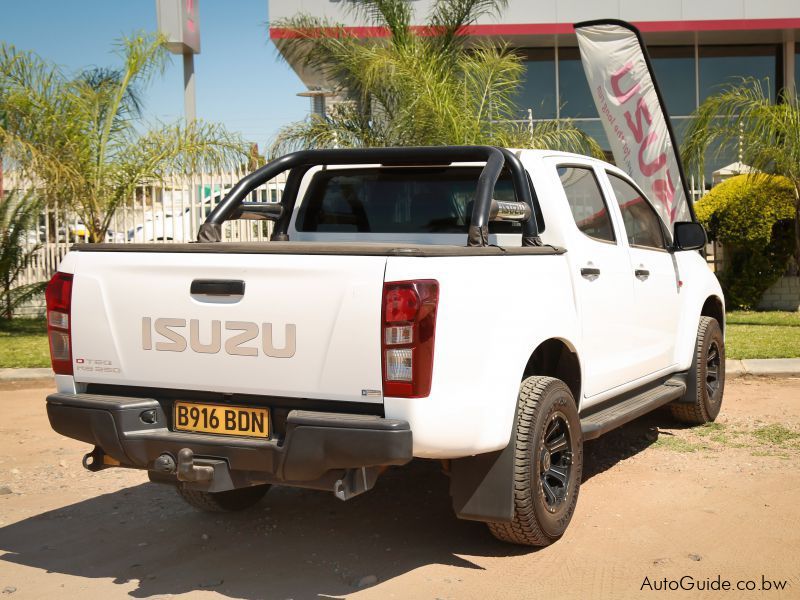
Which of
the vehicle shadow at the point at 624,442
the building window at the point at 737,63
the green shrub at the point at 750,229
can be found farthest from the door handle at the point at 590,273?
the building window at the point at 737,63

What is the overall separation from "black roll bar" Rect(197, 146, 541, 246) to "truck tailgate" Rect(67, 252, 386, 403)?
2.81ft

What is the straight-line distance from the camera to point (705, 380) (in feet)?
22.3

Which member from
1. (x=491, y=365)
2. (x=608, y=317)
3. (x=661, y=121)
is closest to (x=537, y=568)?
(x=491, y=365)

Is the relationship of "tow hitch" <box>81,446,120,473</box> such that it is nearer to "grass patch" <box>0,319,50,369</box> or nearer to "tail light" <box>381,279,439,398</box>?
"tail light" <box>381,279,439,398</box>

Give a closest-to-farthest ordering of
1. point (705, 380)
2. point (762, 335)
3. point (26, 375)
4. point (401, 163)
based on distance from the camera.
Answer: point (401, 163) → point (705, 380) → point (26, 375) → point (762, 335)

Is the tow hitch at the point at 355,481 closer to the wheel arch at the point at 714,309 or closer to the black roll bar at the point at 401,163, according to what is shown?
the black roll bar at the point at 401,163

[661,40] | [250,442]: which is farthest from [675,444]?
[661,40]

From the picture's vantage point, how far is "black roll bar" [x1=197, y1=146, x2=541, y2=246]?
4.41m

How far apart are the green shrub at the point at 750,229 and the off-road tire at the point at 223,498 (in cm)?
1034

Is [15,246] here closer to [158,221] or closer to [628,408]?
[158,221]

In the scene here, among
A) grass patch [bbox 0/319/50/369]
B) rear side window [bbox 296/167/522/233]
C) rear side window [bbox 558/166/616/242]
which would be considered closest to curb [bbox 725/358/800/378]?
rear side window [bbox 558/166/616/242]

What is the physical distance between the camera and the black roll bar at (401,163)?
4.41 metres

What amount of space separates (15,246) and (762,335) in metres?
10.2

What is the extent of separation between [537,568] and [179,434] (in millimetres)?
1618
